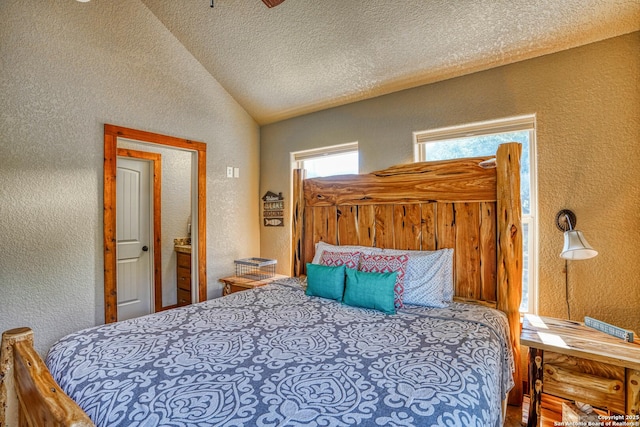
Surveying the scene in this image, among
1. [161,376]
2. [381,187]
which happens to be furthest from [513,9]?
[161,376]

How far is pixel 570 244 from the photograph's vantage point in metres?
1.86

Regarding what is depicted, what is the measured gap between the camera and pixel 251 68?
3.09 metres

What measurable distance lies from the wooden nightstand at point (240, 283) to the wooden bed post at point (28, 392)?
Result: 188 cm

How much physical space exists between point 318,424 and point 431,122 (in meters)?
2.46

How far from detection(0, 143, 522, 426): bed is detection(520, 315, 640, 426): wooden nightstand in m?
0.18

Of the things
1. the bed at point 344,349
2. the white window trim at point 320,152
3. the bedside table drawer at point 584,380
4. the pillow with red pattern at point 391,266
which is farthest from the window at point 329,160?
the bedside table drawer at point 584,380

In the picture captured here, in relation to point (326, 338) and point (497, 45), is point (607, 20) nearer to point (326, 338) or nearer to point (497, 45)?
point (497, 45)

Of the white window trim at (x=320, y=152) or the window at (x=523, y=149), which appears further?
the white window trim at (x=320, y=152)

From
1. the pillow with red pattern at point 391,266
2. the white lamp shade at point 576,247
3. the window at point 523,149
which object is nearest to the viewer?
the white lamp shade at point 576,247

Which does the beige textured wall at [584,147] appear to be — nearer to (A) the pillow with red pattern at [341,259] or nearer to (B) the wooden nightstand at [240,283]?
(A) the pillow with red pattern at [341,259]

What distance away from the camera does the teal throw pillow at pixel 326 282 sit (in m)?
2.19

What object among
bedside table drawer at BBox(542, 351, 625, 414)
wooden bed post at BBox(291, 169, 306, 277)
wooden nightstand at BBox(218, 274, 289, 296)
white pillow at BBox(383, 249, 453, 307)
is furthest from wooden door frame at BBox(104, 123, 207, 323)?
bedside table drawer at BBox(542, 351, 625, 414)

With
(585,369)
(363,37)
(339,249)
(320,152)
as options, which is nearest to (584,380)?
(585,369)

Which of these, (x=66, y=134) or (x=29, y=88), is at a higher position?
(x=29, y=88)
